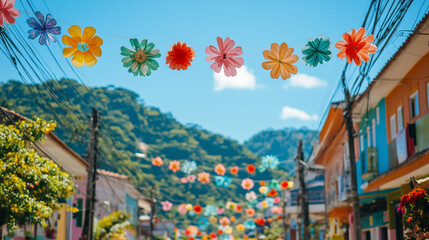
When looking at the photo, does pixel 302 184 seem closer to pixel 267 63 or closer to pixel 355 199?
pixel 355 199

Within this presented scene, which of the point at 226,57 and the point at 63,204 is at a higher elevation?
the point at 226,57

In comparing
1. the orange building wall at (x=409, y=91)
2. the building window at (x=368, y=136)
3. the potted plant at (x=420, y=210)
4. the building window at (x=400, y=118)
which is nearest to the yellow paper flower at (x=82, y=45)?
the potted plant at (x=420, y=210)

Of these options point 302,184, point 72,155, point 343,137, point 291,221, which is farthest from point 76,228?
point 291,221

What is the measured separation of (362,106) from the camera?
882 inches

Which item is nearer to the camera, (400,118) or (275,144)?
(400,118)

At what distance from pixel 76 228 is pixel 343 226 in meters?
14.2

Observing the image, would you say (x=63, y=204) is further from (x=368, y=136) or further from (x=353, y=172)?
(x=353, y=172)

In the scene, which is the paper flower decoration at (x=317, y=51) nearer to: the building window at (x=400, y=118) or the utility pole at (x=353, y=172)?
the utility pole at (x=353, y=172)

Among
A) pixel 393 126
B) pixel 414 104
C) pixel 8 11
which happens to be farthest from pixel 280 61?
pixel 393 126

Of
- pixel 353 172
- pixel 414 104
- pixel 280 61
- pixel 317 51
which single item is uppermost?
pixel 414 104

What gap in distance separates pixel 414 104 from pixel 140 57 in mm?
11366

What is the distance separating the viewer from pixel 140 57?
8508 mm

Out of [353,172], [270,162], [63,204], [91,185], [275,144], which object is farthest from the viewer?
[275,144]

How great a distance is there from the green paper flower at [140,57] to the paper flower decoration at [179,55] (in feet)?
1.03
